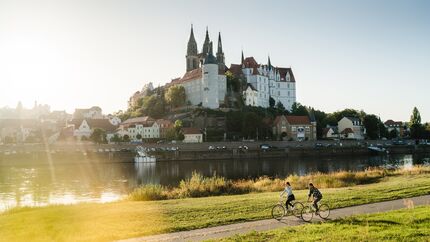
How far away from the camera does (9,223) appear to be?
725 inches

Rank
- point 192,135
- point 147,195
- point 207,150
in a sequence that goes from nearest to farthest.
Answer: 1. point 147,195
2. point 207,150
3. point 192,135

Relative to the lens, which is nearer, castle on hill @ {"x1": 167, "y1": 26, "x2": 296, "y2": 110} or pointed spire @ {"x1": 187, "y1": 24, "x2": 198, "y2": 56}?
castle on hill @ {"x1": 167, "y1": 26, "x2": 296, "y2": 110}

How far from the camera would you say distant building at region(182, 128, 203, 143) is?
343 feet

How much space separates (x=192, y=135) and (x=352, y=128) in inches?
2114

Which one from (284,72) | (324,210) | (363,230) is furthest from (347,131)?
(363,230)

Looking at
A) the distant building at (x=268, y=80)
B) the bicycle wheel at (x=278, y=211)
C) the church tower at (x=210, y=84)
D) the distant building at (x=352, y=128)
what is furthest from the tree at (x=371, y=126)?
the bicycle wheel at (x=278, y=211)

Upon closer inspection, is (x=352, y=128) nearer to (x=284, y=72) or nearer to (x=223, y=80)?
(x=284, y=72)

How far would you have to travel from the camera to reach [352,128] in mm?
132625

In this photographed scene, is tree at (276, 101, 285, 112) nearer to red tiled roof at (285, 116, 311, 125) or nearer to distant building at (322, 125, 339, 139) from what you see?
distant building at (322, 125, 339, 139)

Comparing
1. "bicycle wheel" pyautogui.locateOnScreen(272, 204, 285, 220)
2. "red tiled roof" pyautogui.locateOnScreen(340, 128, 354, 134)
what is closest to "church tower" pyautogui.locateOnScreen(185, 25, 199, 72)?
"red tiled roof" pyautogui.locateOnScreen(340, 128, 354, 134)

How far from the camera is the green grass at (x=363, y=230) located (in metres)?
12.1

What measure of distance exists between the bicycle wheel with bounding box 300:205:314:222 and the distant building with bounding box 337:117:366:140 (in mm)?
116557

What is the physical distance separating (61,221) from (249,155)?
255 ft

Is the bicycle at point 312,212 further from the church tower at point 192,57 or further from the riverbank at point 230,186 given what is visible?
the church tower at point 192,57
